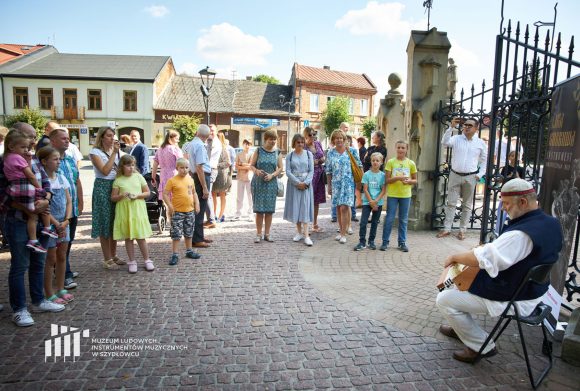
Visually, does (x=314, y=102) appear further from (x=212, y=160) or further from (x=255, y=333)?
(x=255, y=333)

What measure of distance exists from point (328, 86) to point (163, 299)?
41.2 m

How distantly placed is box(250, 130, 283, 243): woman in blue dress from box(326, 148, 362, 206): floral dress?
39.8 inches

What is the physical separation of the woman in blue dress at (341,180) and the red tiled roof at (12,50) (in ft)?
140

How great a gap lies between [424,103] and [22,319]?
730cm

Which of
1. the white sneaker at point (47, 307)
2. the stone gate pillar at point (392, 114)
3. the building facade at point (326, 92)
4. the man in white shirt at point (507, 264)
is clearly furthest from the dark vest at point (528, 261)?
the building facade at point (326, 92)

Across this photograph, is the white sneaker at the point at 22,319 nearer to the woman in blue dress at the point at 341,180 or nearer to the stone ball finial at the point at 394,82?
the woman in blue dress at the point at 341,180

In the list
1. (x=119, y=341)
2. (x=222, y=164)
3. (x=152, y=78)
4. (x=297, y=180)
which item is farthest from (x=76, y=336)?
(x=152, y=78)

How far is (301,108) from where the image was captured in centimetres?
4222

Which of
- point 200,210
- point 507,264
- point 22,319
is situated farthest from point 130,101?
point 507,264

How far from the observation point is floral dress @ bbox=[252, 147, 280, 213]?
7.14 m

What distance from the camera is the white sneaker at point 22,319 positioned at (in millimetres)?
3809

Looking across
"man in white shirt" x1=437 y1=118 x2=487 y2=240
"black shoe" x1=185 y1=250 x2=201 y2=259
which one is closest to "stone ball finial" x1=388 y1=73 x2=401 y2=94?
"man in white shirt" x1=437 y1=118 x2=487 y2=240

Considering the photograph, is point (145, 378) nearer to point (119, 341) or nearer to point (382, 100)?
point (119, 341)

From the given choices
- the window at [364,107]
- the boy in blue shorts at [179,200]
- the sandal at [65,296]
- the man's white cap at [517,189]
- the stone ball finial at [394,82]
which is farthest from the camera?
the window at [364,107]
